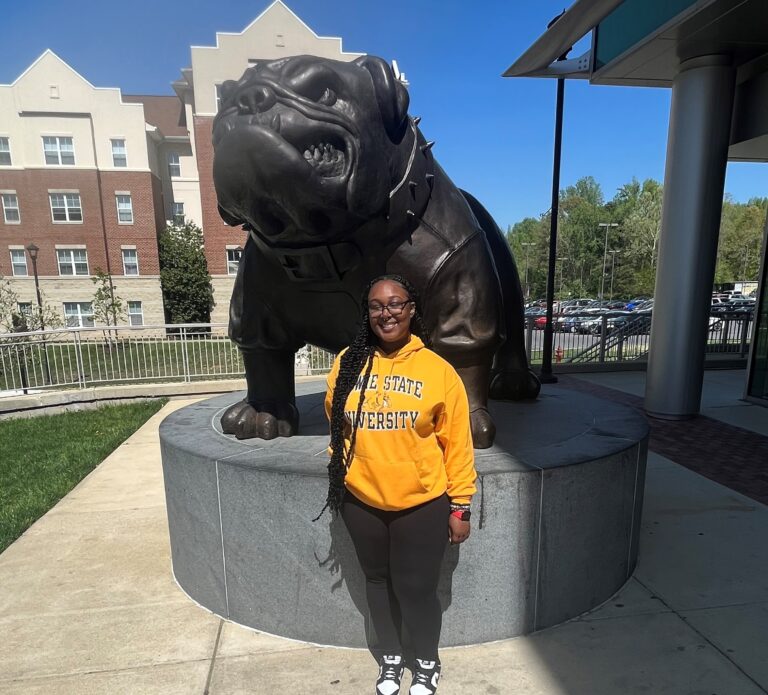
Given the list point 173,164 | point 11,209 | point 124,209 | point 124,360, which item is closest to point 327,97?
point 124,360

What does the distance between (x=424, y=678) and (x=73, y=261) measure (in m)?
28.9

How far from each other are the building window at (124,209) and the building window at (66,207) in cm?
171

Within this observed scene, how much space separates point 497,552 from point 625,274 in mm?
57576

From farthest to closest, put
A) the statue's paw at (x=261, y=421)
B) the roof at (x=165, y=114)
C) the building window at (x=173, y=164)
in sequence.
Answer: the roof at (x=165, y=114), the building window at (x=173, y=164), the statue's paw at (x=261, y=421)

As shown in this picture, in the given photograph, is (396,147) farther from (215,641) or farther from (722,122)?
(722,122)

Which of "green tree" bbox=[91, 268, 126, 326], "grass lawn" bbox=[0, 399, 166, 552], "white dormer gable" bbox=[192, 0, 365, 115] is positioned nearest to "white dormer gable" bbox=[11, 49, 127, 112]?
"white dormer gable" bbox=[192, 0, 365, 115]

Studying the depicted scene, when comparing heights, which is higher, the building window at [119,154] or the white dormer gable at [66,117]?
the white dormer gable at [66,117]

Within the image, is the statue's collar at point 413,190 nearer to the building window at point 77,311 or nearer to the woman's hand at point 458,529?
the woman's hand at point 458,529

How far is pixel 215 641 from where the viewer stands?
104 inches

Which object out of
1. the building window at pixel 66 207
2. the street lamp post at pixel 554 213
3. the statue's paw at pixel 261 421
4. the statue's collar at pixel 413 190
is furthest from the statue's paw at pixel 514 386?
the building window at pixel 66 207

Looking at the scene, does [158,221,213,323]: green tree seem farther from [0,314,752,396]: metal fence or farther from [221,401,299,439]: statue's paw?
[221,401,299,439]: statue's paw

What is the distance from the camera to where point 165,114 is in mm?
32250

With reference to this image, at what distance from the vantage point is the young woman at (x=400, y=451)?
1.94 meters

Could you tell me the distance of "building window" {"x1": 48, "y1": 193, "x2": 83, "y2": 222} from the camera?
1011 inches
